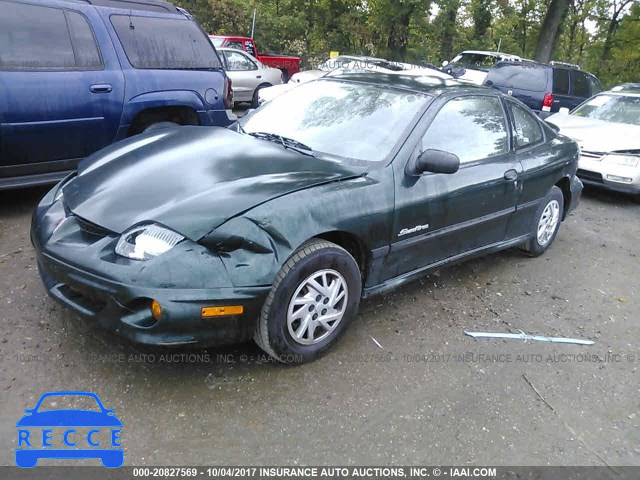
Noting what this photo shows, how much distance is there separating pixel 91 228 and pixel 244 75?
409 inches

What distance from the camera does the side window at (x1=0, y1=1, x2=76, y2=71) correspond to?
4445 millimetres

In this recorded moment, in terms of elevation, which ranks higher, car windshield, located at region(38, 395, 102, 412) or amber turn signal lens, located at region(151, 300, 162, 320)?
amber turn signal lens, located at region(151, 300, 162, 320)

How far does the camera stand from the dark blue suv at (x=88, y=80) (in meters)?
4.48

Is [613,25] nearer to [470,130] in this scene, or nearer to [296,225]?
[470,130]

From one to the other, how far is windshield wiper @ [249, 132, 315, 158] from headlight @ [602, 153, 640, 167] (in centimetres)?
536

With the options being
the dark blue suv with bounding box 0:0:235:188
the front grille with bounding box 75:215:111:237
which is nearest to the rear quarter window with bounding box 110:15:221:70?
the dark blue suv with bounding box 0:0:235:188

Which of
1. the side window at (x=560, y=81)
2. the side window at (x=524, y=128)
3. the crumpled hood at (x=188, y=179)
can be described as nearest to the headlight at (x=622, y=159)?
the side window at (x=524, y=128)

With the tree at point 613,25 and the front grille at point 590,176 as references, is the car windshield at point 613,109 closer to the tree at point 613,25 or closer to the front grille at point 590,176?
the front grille at point 590,176

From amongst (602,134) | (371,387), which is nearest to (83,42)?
(371,387)

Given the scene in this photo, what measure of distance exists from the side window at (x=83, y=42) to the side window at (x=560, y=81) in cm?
929

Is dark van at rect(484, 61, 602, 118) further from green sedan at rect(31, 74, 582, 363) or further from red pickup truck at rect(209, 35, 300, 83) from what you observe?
green sedan at rect(31, 74, 582, 363)

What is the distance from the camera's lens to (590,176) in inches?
288

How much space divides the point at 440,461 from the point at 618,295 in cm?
282

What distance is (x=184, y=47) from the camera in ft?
19.0
